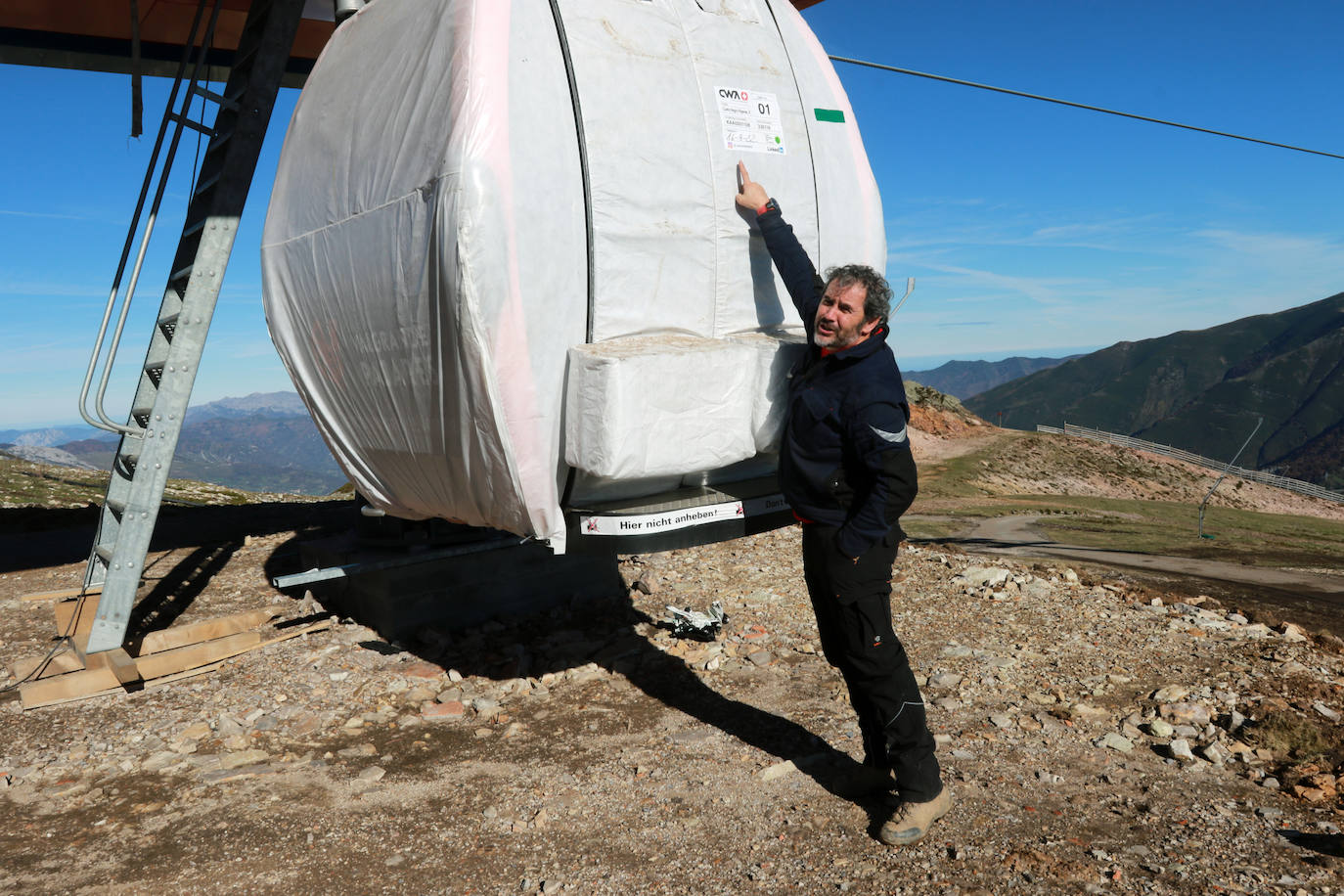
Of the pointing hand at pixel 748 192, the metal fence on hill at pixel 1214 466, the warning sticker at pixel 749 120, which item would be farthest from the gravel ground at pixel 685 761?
the metal fence on hill at pixel 1214 466

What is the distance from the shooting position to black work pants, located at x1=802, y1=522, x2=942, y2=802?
4086 millimetres

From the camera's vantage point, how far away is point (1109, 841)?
3.95 meters

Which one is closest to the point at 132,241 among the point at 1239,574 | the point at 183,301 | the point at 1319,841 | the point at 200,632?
the point at 183,301

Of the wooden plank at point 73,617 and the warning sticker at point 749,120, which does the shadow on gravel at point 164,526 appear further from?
the warning sticker at point 749,120

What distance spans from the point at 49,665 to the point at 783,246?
6229 mm

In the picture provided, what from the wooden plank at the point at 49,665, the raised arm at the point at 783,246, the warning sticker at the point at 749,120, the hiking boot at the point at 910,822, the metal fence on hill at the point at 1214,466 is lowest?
the metal fence on hill at the point at 1214,466

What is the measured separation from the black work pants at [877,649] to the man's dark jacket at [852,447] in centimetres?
11

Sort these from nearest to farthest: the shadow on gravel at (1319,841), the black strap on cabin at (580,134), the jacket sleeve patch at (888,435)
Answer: the shadow on gravel at (1319,841) < the jacket sleeve patch at (888,435) < the black strap on cabin at (580,134)

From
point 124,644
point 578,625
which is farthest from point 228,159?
point 578,625

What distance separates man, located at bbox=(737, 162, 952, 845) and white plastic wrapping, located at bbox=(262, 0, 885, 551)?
20.2 inches

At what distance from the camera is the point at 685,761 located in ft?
16.3

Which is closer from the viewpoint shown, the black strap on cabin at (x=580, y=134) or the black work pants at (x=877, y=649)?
the black work pants at (x=877, y=649)

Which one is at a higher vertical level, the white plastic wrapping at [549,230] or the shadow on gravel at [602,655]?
the white plastic wrapping at [549,230]

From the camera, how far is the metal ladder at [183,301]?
6492 mm
